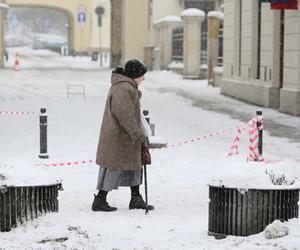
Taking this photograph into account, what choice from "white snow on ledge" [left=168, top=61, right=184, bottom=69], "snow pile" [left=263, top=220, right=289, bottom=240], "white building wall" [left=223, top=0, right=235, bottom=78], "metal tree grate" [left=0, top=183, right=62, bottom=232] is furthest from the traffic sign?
"snow pile" [left=263, top=220, right=289, bottom=240]

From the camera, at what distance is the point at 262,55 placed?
2253 cm

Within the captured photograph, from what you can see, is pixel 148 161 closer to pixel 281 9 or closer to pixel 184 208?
pixel 184 208

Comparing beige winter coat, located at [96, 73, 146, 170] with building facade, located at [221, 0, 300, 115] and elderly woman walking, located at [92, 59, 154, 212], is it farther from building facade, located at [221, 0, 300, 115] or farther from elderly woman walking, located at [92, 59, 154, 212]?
building facade, located at [221, 0, 300, 115]

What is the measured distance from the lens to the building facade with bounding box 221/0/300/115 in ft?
65.0

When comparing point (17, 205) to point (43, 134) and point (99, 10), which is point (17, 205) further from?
point (99, 10)

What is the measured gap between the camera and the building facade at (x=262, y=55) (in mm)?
19812

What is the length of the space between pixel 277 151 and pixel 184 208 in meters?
5.36

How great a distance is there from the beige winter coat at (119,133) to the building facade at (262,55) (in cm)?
Answer: 1183

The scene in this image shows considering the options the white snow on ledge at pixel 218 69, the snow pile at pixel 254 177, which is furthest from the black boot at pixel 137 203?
the white snow on ledge at pixel 218 69

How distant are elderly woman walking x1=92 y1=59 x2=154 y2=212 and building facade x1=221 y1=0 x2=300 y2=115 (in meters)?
11.8

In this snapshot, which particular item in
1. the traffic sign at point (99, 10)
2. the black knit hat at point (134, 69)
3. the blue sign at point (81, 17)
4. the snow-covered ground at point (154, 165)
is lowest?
the snow-covered ground at point (154, 165)

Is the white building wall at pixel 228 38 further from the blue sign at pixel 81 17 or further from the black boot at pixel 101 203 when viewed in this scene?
the blue sign at pixel 81 17

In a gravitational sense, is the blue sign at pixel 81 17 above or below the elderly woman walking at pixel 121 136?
above

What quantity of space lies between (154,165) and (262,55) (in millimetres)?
11713
